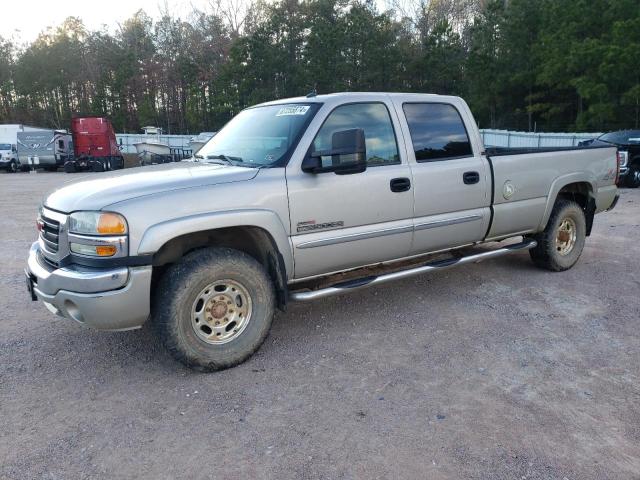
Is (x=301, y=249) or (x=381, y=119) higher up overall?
(x=381, y=119)

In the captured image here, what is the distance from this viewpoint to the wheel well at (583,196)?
6.02 meters

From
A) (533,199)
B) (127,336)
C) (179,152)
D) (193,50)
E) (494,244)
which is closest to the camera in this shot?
(127,336)

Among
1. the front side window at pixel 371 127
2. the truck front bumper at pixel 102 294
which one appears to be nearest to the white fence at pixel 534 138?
the front side window at pixel 371 127

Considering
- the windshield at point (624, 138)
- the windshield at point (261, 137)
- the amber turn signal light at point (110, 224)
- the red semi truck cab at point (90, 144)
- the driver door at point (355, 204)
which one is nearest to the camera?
the amber turn signal light at point (110, 224)

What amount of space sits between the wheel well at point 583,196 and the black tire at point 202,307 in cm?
390

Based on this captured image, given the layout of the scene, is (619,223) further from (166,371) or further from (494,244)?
(166,371)

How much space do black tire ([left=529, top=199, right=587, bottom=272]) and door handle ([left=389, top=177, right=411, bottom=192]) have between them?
7.22 feet

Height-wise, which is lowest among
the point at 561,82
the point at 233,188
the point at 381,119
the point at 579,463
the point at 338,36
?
the point at 579,463

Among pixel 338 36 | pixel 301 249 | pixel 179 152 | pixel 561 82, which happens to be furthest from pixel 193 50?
pixel 301 249

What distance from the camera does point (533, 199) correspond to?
213 inches

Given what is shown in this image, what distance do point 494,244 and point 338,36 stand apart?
33863mm

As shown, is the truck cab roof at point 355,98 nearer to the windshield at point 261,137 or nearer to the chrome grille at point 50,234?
the windshield at point 261,137

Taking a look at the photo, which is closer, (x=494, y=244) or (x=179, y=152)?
(x=494, y=244)

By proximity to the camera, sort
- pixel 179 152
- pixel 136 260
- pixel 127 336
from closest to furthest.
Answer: pixel 136 260
pixel 127 336
pixel 179 152
